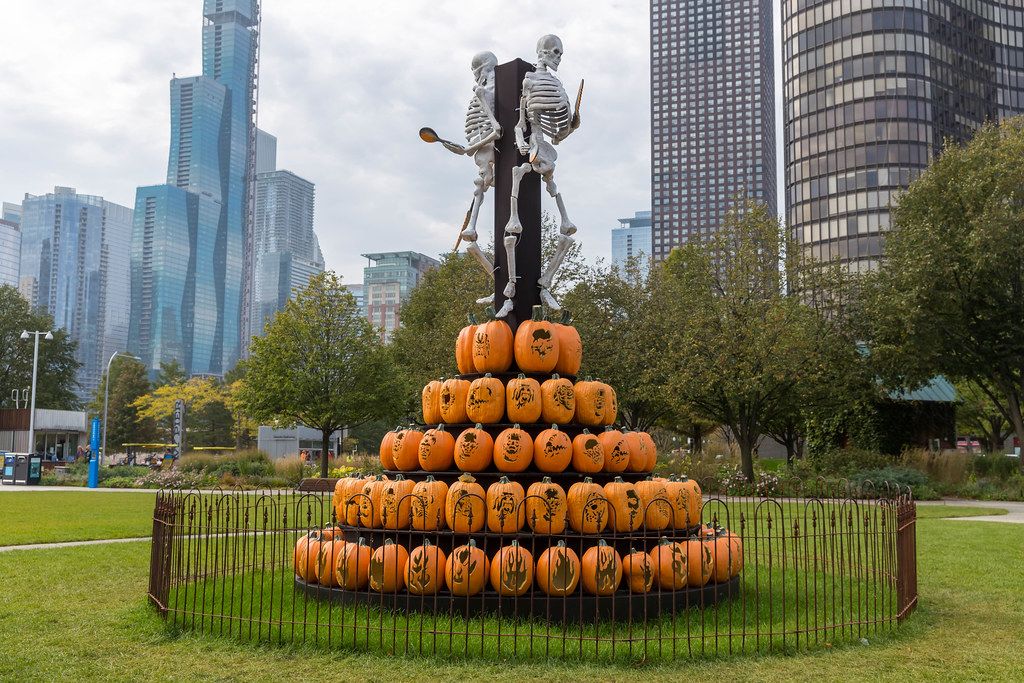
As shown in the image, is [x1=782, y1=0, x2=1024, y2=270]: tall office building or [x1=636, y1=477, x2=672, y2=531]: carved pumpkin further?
[x1=782, y1=0, x2=1024, y2=270]: tall office building

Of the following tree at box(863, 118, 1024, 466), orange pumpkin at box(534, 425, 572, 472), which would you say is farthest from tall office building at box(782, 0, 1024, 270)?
orange pumpkin at box(534, 425, 572, 472)

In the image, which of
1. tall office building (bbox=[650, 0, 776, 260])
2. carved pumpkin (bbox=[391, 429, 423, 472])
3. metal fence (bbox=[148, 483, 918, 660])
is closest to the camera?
metal fence (bbox=[148, 483, 918, 660])

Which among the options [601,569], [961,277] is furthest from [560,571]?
[961,277]

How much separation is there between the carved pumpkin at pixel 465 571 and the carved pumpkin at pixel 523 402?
1.59m

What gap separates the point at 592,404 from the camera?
28.7 feet

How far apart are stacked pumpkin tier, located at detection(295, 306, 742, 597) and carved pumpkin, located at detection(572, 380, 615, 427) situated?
17 mm

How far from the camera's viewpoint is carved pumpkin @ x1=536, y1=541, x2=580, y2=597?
7273mm

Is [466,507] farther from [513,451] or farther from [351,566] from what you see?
[351,566]

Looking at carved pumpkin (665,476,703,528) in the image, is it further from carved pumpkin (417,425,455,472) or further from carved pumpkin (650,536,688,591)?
carved pumpkin (417,425,455,472)

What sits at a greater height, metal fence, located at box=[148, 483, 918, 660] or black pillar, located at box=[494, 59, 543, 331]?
black pillar, located at box=[494, 59, 543, 331]

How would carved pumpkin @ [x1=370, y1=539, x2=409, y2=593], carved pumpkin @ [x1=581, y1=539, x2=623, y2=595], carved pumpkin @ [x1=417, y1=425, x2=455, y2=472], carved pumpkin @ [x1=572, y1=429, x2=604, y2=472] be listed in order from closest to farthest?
carved pumpkin @ [x1=581, y1=539, x2=623, y2=595] < carved pumpkin @ [x1=370, y1=539, x2=409, y2=593] < carved pumpkin @ [x1=572, y1=429, x2=604, y2=472] < carved pumpkin @ [x1=417, y1=425, x2=455, y2=472]

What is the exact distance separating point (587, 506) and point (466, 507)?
1175mm

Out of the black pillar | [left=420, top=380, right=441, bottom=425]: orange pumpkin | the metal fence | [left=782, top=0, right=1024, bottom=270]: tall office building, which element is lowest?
the metal fence

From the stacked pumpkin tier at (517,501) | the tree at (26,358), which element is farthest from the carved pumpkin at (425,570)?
the tree at (26,358)
